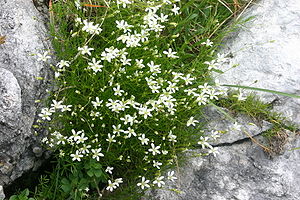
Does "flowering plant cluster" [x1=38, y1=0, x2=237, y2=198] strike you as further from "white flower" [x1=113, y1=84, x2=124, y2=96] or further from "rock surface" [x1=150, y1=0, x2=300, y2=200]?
"rock surface" [x1=150, y1=0, x2=300, y2=200]

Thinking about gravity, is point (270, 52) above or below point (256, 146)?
above

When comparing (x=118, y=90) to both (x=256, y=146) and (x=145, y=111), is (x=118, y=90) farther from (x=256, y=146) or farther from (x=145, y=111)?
(x=256, y=146)

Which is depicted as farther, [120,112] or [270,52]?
[270,52]

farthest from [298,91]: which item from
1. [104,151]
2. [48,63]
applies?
[48,63]

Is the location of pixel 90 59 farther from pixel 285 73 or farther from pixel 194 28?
pixel 285 73

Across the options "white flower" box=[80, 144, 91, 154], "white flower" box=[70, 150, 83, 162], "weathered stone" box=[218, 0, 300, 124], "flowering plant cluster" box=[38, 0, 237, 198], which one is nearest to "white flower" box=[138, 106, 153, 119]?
"flowering plant cluster" box=[38, 0, 237, 198]

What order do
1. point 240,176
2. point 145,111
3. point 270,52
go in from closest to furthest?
point 145,111 < point 240,176 < point 270,52

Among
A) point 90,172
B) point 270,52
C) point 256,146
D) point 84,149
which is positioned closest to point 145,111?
point 84,149
